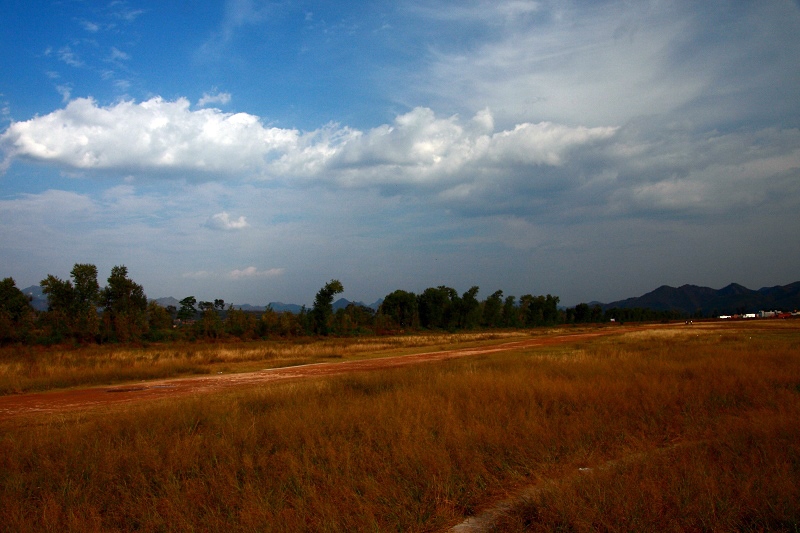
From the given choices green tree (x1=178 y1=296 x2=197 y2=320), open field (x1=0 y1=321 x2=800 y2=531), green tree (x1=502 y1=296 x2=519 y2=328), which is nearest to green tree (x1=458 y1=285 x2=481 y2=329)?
green tree (x1=502 y1=296 x2=519 y2=328)

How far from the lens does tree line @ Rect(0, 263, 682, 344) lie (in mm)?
55344

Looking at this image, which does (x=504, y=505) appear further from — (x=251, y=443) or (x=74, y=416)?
(x=74, y=416)

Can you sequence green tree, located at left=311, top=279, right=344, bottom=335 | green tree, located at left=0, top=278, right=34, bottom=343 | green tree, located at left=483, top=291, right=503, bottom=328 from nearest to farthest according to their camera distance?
1. green tree, located at left=0, top=278, right=34, bottom=343
2. green tree, located at left=311, top=279, right=344, bottom=335
3. green tree, located at left=483, top=291, right=503, bottom=328

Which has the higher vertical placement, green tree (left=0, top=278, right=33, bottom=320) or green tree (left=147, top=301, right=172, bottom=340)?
green tree (left=0, top=278, right=33, bottom=320)

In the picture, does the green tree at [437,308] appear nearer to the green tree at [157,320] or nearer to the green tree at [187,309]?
the green tree at [187,309]

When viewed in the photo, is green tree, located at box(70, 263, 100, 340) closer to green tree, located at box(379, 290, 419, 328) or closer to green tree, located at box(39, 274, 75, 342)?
green tree, located at box(39, 274, 75, 342)

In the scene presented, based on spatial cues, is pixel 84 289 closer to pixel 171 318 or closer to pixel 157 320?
pixel 157 320

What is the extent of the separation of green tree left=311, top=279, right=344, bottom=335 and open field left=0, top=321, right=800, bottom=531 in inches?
2704

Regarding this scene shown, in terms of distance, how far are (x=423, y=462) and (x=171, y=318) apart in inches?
3502

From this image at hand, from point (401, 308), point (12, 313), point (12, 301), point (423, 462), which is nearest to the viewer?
point (423, 462)

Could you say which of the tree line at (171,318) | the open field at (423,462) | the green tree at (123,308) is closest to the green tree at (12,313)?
the tree line at (171,318)

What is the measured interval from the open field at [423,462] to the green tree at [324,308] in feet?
225

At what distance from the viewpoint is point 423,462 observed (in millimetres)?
7441

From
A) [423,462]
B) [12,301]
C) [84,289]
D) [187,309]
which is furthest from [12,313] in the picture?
[423,462]
